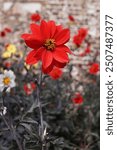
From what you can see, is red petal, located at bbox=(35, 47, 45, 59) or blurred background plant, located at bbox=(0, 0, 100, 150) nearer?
red petal, located at bbox=(35, 47, 45, 59)

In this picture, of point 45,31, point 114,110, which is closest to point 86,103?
point 114,110

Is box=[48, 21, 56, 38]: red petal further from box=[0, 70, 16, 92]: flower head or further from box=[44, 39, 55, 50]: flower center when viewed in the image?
box=[0, 70, 16, 92]: flower head

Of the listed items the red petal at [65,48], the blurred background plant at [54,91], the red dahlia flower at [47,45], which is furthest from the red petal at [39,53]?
the blurred background plant at [54,91]

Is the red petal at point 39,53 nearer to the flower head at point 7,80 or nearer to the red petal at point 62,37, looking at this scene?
the red petal at point 62,37

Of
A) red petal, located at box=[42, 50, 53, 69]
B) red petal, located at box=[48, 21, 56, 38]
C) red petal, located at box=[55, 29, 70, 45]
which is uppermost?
red petal, located at box=[48, 21, 56, 38]

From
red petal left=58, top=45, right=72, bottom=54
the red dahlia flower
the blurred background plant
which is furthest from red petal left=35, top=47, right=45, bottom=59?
the blurred background plant

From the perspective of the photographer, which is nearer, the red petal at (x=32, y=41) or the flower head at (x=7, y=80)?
the red petal at (x=32, y=41)

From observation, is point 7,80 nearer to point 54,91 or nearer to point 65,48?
point 65,48

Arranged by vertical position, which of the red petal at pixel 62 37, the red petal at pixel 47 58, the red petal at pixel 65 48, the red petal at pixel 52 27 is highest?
the red petal at pixel 52 27
